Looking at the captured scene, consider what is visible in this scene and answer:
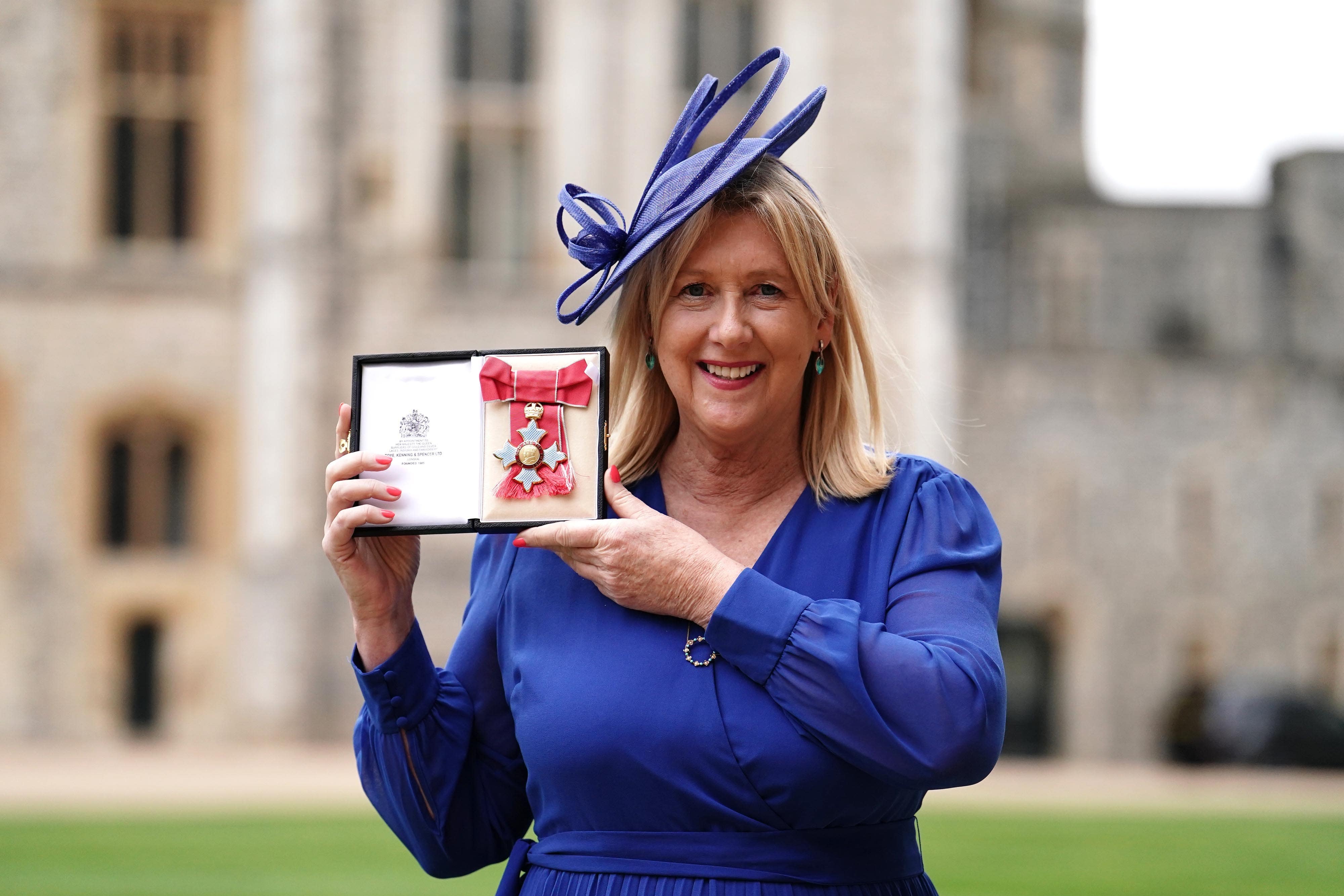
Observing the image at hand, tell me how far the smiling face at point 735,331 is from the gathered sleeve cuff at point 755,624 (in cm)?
29


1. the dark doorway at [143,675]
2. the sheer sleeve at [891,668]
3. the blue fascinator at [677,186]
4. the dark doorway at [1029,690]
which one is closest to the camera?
the sheer sleeve at [891,668]

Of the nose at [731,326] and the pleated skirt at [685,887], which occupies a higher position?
the nose at [731,326]

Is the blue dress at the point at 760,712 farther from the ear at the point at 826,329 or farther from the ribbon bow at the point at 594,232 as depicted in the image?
the ribbon bow at the point at 594,232

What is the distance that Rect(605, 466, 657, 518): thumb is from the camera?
2275 mm

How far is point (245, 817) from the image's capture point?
1260cm

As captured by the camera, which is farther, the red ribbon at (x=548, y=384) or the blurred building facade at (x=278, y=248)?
the blurred building facade at (x=278, y=248)

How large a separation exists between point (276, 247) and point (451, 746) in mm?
18555

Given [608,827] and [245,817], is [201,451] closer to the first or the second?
[245,817]

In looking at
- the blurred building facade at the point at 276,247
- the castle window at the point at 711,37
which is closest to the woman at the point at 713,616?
the blurred building facade at the point at 276,247

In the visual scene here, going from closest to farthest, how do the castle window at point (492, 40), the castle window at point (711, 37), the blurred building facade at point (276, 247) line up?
the blurred building facade at point (276, 247)
the castle window at point (492, 40)
the castle window at point (711, 37)

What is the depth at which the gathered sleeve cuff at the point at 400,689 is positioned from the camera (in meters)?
2.45

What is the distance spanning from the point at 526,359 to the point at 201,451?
19985 mm

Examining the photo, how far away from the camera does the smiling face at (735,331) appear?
91.6 inches

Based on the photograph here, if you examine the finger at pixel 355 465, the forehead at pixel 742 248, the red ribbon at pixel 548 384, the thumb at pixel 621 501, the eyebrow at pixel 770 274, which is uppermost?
the forehead at pixel 742 248
